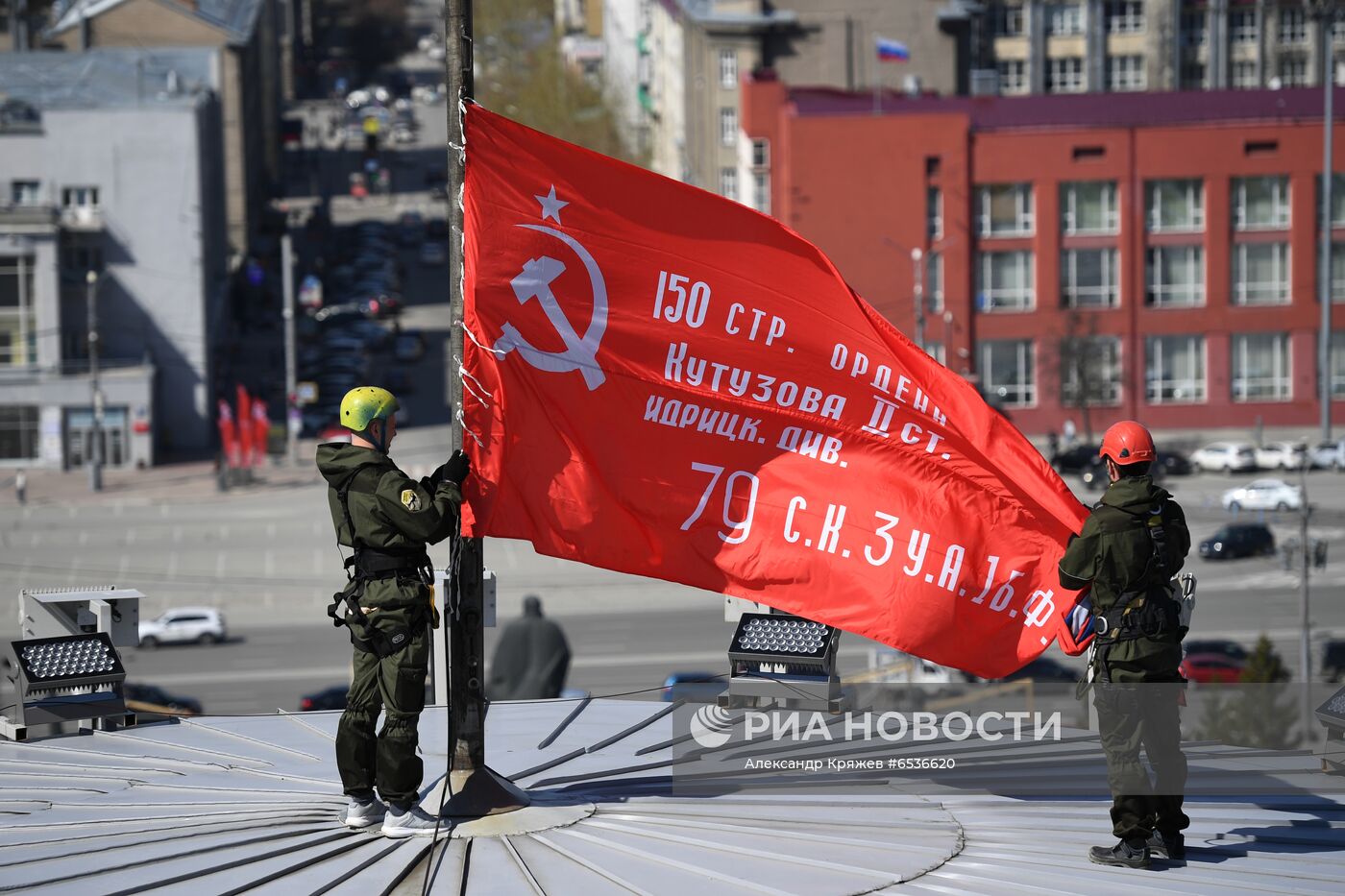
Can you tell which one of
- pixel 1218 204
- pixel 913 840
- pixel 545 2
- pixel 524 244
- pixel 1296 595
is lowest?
pixel 1296 595

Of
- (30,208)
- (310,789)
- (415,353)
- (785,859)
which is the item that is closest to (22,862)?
(310,789)

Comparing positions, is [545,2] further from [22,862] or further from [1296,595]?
[22,862]

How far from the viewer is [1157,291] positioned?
78000mm

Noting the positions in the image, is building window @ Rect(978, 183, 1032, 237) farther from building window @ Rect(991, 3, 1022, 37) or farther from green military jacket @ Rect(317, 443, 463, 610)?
green military jacket @ Rect(317, 443, 463, 610)

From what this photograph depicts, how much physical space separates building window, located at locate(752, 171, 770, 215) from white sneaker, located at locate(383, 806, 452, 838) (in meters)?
71.1

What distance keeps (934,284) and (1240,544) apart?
20.5 meters

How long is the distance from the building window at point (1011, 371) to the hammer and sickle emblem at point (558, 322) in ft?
220

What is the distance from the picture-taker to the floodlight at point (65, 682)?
44.4 feet

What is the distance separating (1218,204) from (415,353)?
3887cm

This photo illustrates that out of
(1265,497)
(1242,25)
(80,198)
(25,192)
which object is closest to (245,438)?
(80,198)

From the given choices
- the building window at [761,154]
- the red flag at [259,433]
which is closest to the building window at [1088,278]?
the building window at [761,154]

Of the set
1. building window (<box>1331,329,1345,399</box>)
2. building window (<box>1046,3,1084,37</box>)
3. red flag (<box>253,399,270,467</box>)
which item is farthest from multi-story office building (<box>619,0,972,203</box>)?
building window (<box>1046,3,1084,37</box>)

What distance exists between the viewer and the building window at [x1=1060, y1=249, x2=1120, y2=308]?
77250 mm

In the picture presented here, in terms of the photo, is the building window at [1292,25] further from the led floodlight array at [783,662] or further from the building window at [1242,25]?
the led floodlight array at [783,662]
